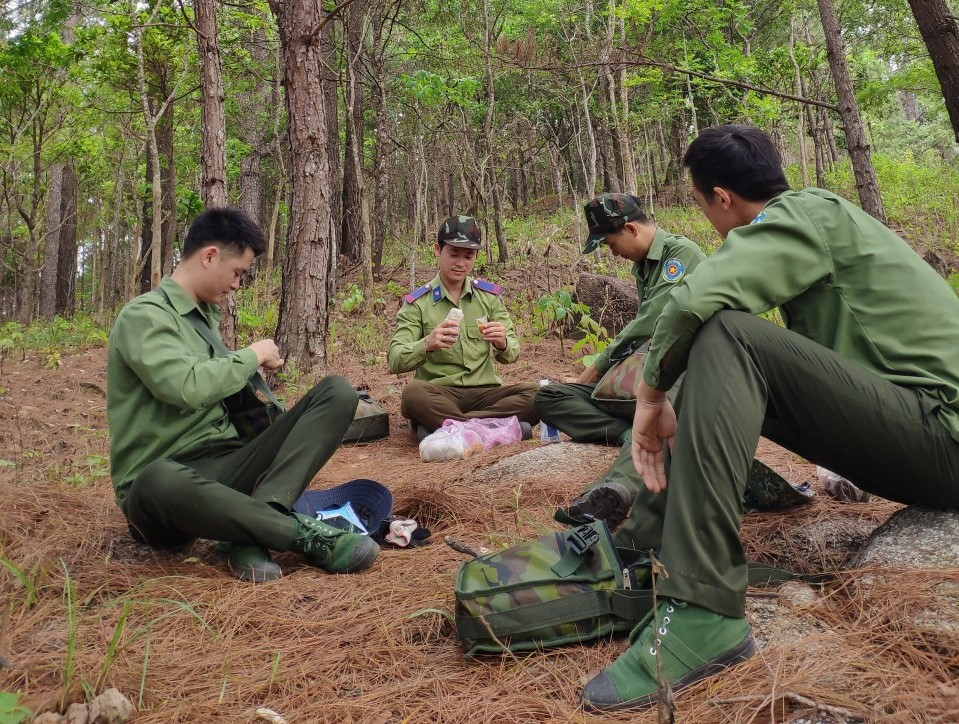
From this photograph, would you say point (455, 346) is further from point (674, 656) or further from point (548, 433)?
point (674, 656)

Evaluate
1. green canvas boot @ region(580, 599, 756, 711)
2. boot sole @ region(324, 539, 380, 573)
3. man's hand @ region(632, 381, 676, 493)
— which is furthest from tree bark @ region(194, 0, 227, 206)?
green canvas boot @ region(580, 599, 756, 711)

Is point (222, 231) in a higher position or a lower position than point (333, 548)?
higher

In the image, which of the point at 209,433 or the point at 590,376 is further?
the point at 590,376

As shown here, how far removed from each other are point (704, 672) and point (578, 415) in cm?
277

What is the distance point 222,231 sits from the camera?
2.95m

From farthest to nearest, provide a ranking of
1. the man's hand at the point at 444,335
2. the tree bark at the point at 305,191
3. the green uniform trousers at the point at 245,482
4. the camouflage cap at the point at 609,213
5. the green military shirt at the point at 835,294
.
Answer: the tree bark at the point at 305,191, the man's hand at the point at 444,335, the camouflage cap at the point at 609,213, the green uniform trousers at the point at 245,482, the green military shirt at the point at 835,294

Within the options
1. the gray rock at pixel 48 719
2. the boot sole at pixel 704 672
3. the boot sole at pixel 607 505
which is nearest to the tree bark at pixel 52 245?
the boot sole at pixel 607 505

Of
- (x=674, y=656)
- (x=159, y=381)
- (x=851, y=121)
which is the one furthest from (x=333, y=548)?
(x=851, y=121)

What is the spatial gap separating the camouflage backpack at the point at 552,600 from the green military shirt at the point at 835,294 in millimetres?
542

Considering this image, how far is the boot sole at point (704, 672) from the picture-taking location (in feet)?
5.32

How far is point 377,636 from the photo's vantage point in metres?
2.13

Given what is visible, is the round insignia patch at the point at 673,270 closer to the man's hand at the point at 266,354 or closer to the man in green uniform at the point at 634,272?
the man in green uniform at the point at 634,272

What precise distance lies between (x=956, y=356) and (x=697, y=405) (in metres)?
0.80

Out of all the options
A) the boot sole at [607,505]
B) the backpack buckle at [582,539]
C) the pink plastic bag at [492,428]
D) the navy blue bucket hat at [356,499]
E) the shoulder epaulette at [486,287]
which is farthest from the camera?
the shoulder epaulette at [486,287]
